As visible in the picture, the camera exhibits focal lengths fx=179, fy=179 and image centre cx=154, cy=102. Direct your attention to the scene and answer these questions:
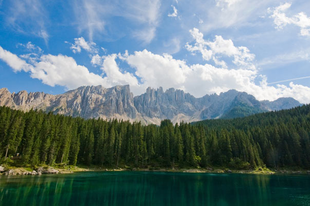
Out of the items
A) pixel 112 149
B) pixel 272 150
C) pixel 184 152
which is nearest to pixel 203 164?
pixel 184 152

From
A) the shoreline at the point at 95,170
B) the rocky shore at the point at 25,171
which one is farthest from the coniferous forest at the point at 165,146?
the rocky shore at the point at 25,171

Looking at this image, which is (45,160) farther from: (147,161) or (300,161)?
(300,161)

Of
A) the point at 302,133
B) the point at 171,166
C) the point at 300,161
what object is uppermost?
the point at 302,133

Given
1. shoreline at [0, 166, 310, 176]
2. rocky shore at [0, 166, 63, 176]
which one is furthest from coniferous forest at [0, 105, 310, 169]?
rocky shore at [0, 166, 63, 176]

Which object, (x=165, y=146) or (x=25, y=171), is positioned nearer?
(x=25, y=171)

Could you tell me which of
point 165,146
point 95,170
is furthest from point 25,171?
point 165,146

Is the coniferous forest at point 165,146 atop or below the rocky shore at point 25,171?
atop

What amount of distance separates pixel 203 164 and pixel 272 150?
131ft

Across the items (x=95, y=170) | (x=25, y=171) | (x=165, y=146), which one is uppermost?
(x=165, y=146)

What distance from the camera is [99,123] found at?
370ft

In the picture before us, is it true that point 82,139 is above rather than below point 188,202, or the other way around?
above

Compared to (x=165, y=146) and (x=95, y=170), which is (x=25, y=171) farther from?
(x=165, y=146)

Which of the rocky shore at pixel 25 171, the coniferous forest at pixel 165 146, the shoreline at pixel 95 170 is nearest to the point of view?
the rocky shore at pixel 25 171

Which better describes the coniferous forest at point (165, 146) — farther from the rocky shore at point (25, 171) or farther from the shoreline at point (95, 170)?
the rocky shore at point (25, 171)
